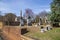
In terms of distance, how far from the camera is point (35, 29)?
33.3m

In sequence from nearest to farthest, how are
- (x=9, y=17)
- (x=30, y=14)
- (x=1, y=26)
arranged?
(x=1, y=26), (x=30, y=14), (x=9, y=17)

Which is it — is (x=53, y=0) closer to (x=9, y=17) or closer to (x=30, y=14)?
(x=30, y=14)

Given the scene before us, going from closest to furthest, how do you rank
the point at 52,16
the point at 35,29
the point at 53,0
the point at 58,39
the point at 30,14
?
the point at 58,39 < the point at 53,0 < the point at 52,16 < the point at 35,29 < the point at 30,14

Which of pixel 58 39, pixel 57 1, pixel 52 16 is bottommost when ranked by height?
pixel 58 39

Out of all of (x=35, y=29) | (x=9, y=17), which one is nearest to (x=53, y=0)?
(x=35, y=29)

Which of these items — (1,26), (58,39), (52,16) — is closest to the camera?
(58,39)

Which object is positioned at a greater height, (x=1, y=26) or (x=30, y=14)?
(x=30, y=14)

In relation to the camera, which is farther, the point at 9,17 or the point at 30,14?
the point at 9,17

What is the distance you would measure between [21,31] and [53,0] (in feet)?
45.9

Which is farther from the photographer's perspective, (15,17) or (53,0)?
(15,17)

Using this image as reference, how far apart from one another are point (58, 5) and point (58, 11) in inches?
29.3

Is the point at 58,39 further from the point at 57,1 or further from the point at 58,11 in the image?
the point at 57,1

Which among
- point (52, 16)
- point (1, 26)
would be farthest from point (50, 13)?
point (1, 26)

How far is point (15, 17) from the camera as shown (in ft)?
294
